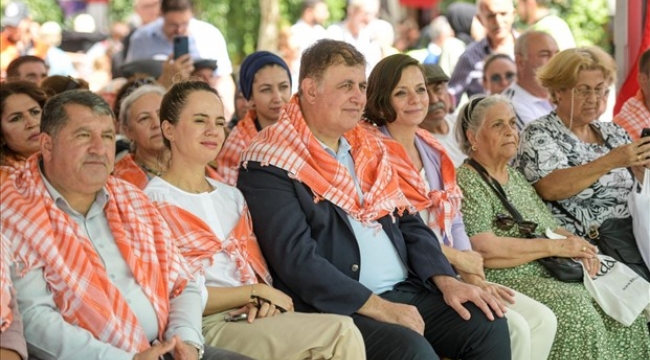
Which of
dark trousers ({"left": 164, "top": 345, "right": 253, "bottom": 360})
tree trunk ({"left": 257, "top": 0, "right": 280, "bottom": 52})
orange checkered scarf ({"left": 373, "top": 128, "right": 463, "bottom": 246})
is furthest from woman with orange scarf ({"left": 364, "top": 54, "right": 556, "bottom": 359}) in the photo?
tree trunk ({"left": 257, "top": 0, "right": 280, "bottom": 52})

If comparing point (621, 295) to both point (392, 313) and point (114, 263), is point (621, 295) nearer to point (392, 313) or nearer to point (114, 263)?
point (392, 313)

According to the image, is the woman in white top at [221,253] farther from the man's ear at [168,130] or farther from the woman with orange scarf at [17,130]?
the woman with orange scarf at [17,130]

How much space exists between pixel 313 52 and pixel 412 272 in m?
0.96

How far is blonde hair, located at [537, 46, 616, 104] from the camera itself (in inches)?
201

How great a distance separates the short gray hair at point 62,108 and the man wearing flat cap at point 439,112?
237 cm

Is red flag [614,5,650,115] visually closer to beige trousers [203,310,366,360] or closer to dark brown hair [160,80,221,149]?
dark brown hair [160,80,221,149]

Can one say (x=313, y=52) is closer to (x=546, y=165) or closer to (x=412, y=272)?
(x=412, y=272)

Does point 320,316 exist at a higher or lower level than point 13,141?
lower

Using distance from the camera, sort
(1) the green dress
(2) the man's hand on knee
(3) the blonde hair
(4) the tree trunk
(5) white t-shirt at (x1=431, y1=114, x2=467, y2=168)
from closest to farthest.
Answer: (2) the man's hand on knee
(1) the green dress
(3) the blonde hair
(5) white t-shirt at (x1=431, y1=114, x2=467, y2=168)
(4) the tree trunk

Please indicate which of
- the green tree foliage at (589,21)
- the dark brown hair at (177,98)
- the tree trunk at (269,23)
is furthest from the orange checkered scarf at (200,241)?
the tree trunk at (269,23)

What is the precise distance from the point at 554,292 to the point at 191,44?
3.95 metres

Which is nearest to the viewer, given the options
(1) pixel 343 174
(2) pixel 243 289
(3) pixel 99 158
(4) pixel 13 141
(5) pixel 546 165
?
(3) pixel 99 158

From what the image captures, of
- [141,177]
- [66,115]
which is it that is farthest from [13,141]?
[66,115]

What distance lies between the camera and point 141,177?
438cm
